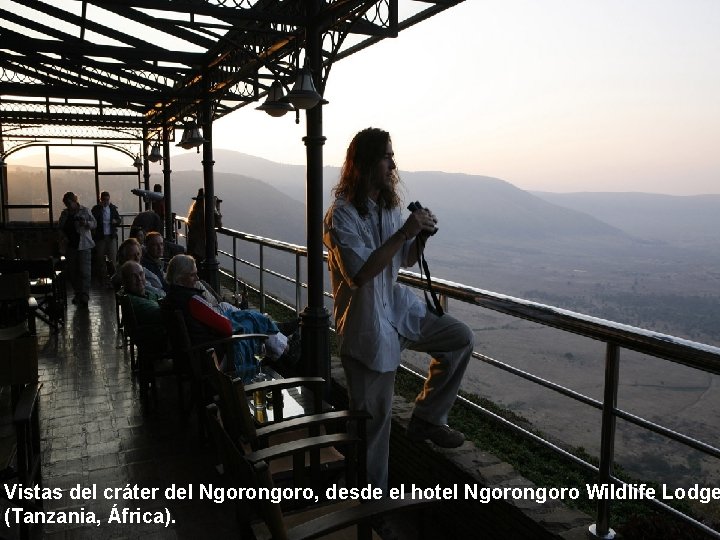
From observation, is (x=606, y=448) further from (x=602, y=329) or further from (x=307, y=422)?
(x=307, y=422)

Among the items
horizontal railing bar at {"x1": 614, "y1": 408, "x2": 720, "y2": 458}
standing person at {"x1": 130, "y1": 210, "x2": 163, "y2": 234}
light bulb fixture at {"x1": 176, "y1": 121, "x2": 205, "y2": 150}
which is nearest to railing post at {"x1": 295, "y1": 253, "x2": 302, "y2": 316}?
horizontal railing bar at {"x1": 614, "y1": 408, "x2": 720, "y2": 458}

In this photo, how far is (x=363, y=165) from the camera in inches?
96.3

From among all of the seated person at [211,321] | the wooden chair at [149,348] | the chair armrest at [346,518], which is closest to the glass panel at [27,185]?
the wooden chair at [149,348]

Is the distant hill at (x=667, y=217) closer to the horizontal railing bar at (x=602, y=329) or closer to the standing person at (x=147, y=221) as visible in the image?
the standing person at (x=147, y=221)

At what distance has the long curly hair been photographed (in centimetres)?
244

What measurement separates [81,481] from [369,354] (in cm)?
194

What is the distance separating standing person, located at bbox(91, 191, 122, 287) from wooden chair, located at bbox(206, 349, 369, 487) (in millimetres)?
8197

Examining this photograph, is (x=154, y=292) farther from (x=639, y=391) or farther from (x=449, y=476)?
(x=639, y=391)

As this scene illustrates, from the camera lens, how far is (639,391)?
48156mm

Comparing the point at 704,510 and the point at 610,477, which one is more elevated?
the point at 610,477

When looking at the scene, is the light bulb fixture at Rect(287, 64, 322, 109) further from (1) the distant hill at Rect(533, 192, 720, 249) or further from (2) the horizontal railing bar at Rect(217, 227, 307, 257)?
(1) the distant hill at Rect(533, 192, 720, 249)

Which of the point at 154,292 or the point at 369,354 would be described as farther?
the point at 154,292

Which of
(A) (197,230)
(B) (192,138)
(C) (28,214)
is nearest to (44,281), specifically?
(A) (197,230)

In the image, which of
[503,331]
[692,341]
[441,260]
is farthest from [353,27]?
[441,260]
